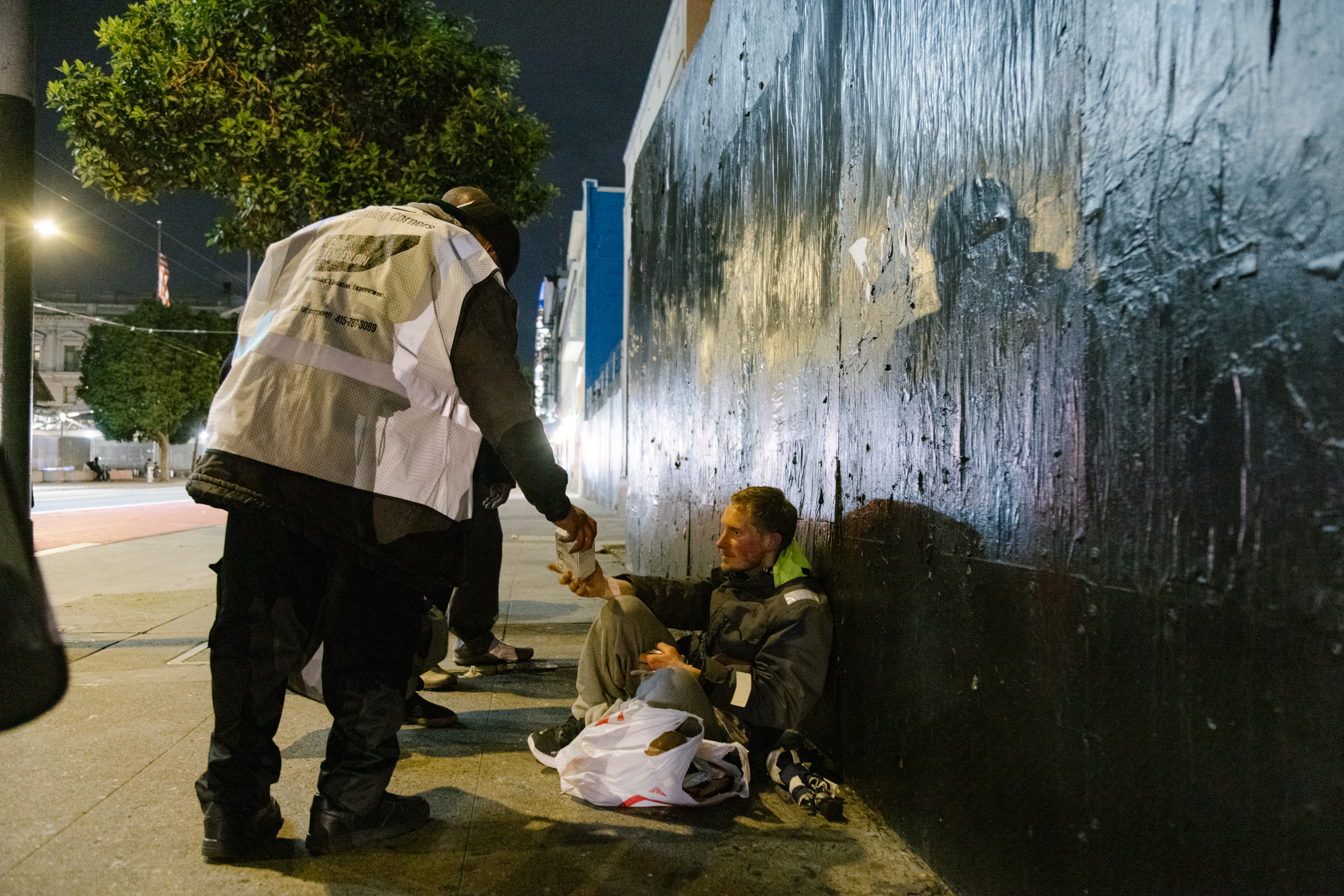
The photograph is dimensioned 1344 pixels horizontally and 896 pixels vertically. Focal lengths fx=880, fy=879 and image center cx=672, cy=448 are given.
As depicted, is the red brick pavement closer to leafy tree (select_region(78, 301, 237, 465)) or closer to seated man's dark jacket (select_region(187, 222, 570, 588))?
seated man's dark jacket (select_region(187, 222, 570, 588))

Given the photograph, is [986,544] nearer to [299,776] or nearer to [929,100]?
[929,100]

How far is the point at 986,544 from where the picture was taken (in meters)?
2.07

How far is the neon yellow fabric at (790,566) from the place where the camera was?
3.11m

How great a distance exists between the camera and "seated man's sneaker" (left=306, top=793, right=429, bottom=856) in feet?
7.69

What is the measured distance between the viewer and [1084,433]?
5.60 feet

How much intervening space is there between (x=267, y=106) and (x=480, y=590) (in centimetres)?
694

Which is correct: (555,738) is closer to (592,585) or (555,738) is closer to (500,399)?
(592,585)

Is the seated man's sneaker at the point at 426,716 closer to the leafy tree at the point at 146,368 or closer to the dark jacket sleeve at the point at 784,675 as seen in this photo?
the dark jacket sleeve at the point at 784,675

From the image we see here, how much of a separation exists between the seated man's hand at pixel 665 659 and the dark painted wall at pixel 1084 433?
54cm

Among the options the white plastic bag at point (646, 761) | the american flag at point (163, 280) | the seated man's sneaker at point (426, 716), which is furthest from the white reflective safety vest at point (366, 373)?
the american flag at point (163, 280)

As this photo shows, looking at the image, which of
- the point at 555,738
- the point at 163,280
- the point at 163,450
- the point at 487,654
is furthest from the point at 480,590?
the point at 163,450

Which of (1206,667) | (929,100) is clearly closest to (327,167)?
(929,100)

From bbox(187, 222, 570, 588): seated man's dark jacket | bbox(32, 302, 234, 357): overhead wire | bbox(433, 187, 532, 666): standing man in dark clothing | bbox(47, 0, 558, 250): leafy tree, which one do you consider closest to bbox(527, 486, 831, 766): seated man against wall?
bbox(187, 222, 570, 588): seated man's dark jacket

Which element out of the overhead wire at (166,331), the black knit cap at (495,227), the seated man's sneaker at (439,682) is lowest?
the seated man's sneaker at (439,682)
